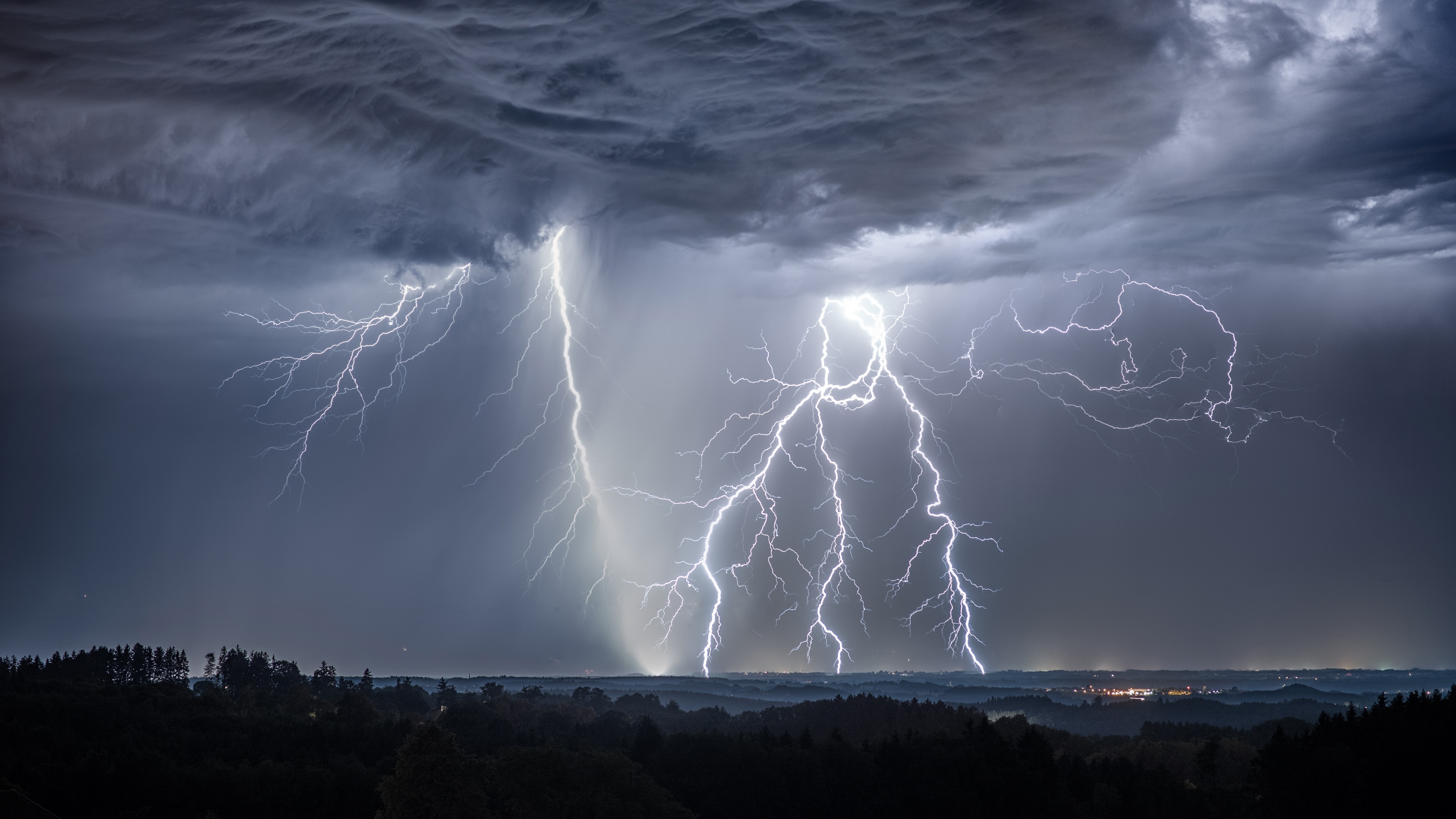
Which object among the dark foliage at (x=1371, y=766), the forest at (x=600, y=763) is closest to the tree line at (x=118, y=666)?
the forest at (x=600, y=763)

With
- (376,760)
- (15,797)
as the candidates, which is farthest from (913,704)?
(15,797)

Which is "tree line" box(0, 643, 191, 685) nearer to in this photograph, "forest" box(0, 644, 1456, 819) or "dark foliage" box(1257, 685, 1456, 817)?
"forest" box(0, 644, 1456, 819)

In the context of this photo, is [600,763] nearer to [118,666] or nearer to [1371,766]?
[1371,766]

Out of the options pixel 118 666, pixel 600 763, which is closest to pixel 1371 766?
pixel 600 763

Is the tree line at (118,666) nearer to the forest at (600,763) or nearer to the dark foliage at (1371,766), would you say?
the forest at (600,763)

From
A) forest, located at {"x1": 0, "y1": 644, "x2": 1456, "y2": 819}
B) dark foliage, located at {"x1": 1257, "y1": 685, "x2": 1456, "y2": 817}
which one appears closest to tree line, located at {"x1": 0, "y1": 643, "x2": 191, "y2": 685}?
forest, located at {"x1": 0, "y1": 644, "x2": 1456, "y2": 819}

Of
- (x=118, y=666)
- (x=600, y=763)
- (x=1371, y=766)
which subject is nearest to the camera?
(x=1371, y=766)

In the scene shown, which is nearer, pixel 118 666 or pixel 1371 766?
pixel 1371 766

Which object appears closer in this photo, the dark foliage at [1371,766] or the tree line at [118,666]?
the dark foliage at [1371,766]

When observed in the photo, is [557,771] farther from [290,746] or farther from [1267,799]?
[290,746]
